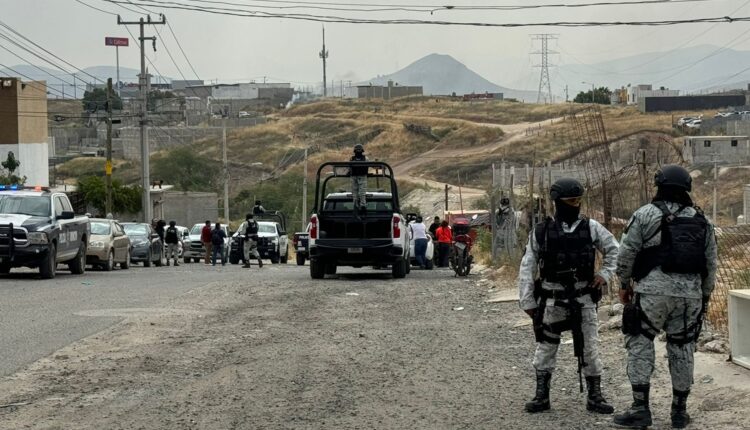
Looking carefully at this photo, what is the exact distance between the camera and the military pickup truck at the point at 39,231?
23.7 meters

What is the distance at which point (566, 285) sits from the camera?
899cm

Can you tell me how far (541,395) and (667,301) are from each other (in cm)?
131

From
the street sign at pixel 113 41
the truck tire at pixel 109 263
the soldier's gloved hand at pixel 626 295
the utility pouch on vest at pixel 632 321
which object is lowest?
the truck tire at pixel 109 263

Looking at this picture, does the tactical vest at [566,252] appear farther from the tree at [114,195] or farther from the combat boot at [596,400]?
the tree at [114,195]

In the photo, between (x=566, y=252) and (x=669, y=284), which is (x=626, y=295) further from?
(x=566, y=252)

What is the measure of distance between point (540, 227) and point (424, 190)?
70391mm

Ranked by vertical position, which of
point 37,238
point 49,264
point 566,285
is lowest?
point 49,264

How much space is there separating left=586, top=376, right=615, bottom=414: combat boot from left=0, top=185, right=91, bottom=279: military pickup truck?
1705cm

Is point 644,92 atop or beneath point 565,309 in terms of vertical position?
atop

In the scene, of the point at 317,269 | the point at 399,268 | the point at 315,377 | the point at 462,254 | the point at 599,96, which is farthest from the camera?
the point at 599,96

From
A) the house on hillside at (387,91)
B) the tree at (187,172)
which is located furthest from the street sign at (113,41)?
the house on hillside at (387,91)

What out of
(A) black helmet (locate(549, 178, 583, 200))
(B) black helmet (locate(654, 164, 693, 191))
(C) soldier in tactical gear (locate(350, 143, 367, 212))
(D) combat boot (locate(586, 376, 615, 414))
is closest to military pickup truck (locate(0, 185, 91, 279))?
(C) soldier in tactical gear (locate(350, 143, 367, 212))

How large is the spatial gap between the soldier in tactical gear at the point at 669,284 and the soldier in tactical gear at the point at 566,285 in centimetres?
55

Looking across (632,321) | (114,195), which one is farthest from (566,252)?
(114,195)
